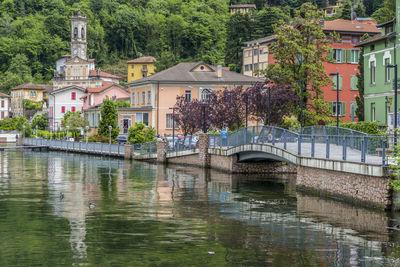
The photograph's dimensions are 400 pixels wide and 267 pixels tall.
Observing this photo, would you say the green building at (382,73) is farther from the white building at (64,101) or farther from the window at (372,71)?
the white building at (64,101)

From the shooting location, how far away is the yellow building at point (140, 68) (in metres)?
150

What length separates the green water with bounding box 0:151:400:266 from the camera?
61.4 feet

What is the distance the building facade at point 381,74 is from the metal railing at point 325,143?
967 centimetres

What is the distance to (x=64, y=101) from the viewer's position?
124m

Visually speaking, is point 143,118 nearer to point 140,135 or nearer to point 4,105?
point 140,135

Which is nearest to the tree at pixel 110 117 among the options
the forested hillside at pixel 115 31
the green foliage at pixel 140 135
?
the green foliage at pixel 140 135

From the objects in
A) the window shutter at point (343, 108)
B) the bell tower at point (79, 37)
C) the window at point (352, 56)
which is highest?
the bell tower at point (79, 37)

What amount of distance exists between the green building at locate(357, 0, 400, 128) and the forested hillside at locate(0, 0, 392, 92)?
9815 centimetres

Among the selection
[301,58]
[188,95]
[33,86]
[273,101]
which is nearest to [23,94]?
[33,86]

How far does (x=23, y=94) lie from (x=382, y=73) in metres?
120

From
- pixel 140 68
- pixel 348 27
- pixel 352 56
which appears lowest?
pixel 352 56

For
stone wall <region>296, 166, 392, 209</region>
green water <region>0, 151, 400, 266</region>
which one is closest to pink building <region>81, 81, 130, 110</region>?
green water <region>0, 151, 400, 266</region>

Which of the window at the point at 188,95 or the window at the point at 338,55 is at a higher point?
the window at the point at 338,55

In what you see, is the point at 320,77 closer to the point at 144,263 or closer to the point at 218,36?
the point at 144,263
